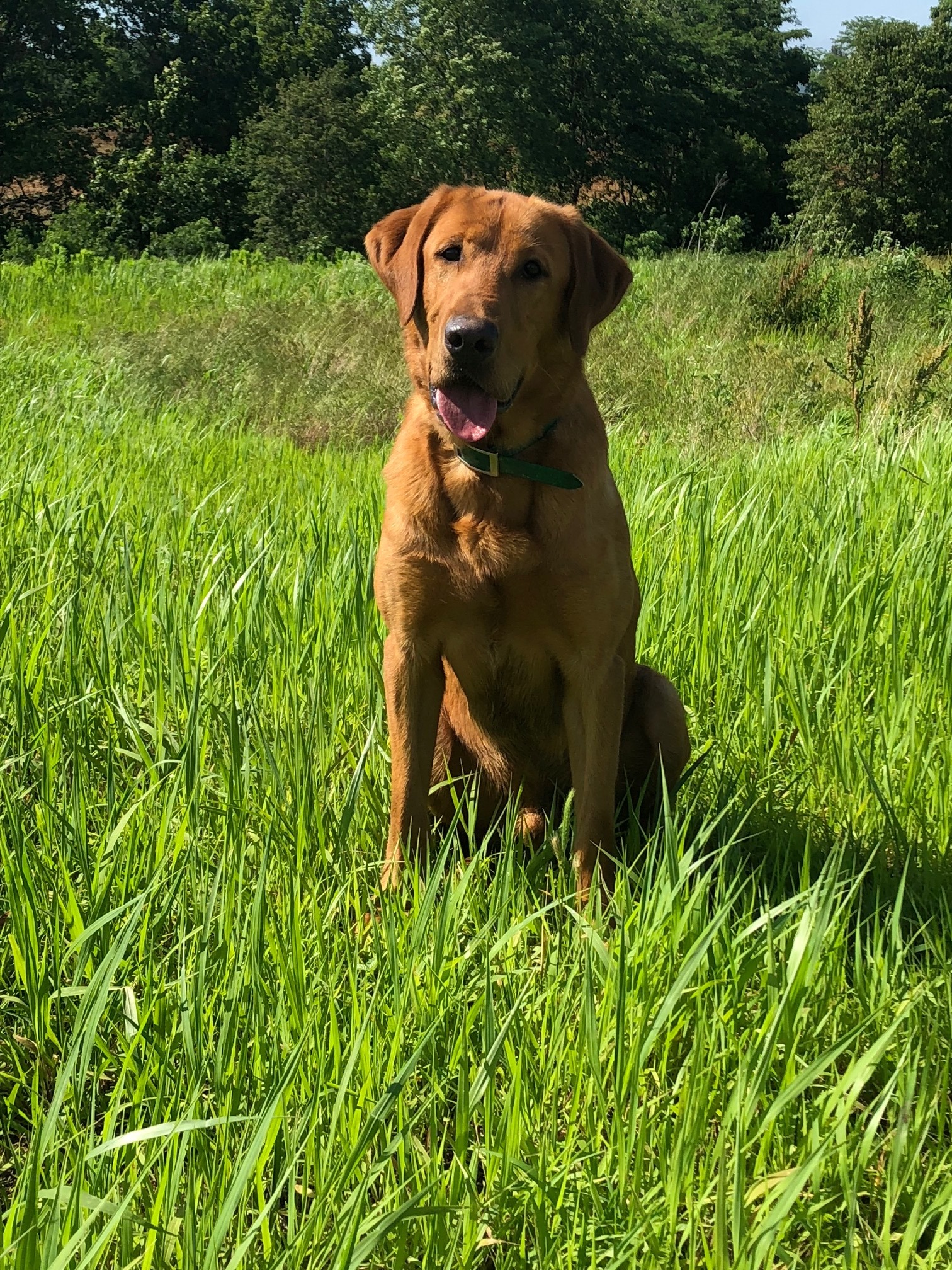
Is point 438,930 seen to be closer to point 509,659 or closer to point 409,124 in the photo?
point 509,659

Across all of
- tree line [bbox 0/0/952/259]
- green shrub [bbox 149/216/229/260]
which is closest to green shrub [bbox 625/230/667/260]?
tree line [bbox 0/0/952/259]

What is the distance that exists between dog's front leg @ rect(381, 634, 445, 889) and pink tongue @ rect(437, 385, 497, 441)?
0.45 metres

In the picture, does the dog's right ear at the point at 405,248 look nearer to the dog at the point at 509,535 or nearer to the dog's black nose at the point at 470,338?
the dog at the point at 509,535

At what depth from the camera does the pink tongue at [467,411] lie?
7.04ft

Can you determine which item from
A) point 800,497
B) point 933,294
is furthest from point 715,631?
point 933,294

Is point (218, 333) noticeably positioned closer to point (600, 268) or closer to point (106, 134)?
point (600, 268)

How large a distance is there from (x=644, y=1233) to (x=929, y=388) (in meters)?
6.46

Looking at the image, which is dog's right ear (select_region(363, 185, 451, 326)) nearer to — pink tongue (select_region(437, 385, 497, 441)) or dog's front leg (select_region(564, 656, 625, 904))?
pink tongue (select_region(437, 385, 497, 441))

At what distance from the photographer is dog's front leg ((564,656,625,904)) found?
2211 mm

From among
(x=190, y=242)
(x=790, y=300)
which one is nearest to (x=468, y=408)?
(x=790, y=300)

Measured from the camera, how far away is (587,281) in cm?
241

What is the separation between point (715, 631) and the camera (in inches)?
116

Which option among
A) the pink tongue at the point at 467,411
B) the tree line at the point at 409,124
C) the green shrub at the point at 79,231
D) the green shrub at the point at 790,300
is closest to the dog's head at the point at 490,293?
the pink tongue at the point at 467,411

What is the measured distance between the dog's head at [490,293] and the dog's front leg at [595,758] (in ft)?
1.86
